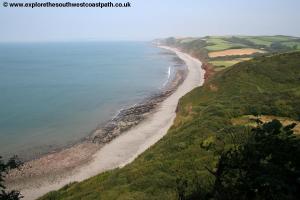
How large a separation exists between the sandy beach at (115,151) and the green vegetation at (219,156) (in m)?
3.62

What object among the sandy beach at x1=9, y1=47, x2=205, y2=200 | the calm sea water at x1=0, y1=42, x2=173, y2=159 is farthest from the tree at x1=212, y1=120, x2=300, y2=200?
the calm sea water at x1=0, y1=42, x2=173, y2=159

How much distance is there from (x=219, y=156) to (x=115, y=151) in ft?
64.3

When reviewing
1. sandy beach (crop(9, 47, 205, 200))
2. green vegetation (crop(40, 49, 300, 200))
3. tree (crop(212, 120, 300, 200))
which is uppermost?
tree (crop(212, 120, 300, 200))

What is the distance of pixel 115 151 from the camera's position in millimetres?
40344

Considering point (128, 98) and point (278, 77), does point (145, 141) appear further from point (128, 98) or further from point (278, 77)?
point (128, 98)

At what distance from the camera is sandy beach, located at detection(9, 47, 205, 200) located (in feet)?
107

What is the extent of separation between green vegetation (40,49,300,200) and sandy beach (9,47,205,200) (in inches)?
143

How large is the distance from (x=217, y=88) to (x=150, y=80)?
4749 cm

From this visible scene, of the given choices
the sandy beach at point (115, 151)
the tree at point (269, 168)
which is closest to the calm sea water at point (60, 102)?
the sandy beach at point (115, 151)

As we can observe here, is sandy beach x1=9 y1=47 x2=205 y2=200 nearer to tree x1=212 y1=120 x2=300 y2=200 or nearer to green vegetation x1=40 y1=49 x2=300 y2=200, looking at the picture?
green vegetation x1=40 y1=49 x2=300 y2=200

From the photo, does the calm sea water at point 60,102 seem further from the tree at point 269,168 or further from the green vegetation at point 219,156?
the tree at point 269,168

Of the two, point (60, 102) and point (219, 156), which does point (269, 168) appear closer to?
point (219, 156)

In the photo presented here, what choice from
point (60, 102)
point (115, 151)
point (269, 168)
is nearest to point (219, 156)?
point (269, 168)

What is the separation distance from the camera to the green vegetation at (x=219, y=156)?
7.68m
